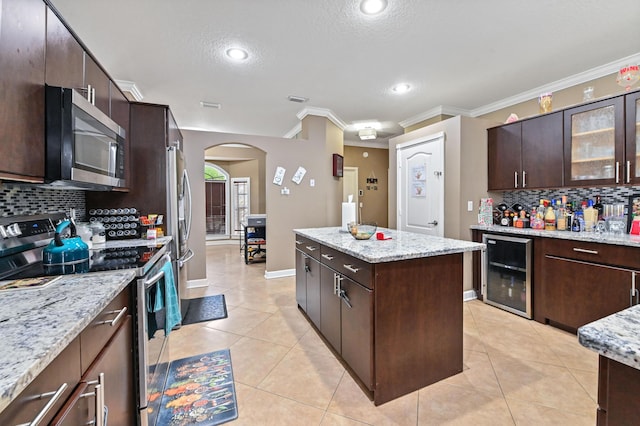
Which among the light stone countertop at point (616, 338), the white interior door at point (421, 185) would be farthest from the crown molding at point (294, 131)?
the light stone countertop at point (616, 338)

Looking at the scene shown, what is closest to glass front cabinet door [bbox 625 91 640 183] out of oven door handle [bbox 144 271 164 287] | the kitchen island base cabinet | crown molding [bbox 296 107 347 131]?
the kitchen island base cabinet

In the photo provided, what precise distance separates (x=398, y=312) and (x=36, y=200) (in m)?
2.41

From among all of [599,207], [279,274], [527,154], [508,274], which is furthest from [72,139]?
[599,207]

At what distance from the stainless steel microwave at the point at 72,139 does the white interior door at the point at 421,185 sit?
11.5 feet

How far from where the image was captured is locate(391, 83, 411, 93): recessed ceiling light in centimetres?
364

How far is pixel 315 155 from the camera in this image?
4793 mm

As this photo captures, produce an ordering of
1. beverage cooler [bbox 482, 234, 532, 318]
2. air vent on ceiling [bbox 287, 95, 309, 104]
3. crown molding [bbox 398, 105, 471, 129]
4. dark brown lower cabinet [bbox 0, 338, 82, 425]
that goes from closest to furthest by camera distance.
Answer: dark brown lower cabinet [bbox 0, 338, 82, 425] < beverage cooler [bbox 482, 234, 532, 318] < air vent on ceiling [bbox 287, 95, 309, 104] < crown molding [bbox 398, 105, 471, 129]

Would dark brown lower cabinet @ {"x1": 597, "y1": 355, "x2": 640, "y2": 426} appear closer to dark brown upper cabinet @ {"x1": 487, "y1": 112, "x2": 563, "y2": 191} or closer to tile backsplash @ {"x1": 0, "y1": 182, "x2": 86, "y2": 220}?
tile backsplash @ {"x1": 0, "y1": 182, "x2": 86, "y2": 220}

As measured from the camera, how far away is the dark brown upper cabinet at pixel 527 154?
295cm

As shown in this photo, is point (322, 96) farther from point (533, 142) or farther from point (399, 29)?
point (533, 142)

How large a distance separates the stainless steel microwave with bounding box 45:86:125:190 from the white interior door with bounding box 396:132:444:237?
11.5 feet

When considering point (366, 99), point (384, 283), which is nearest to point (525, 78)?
point (366, 99)

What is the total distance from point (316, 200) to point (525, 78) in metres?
3.26

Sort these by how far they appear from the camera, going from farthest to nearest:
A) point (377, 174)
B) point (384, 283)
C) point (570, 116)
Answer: point (377, 174)
point (570, 116)
point (384, 283)
